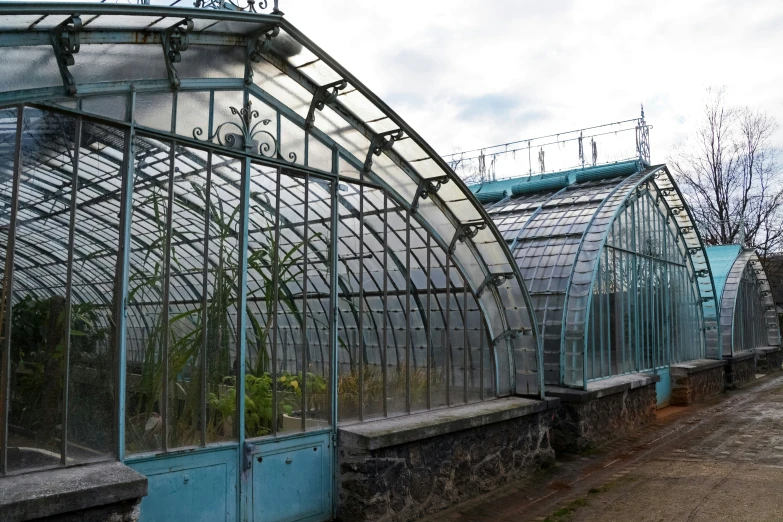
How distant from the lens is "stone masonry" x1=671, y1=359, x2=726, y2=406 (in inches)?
607

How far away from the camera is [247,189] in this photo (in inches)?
245

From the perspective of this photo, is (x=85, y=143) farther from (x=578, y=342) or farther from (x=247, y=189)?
(x=578, y=342)

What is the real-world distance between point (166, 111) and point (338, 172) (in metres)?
2.02

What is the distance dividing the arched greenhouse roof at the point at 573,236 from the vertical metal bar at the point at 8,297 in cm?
808

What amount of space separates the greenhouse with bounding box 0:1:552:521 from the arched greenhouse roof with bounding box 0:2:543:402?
18 mm

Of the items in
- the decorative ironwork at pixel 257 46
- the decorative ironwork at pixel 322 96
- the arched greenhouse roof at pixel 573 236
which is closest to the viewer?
the decorative ironwork at pixel 257 46

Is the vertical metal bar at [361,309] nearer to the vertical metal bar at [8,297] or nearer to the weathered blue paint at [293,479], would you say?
the weathered blue paint at [293,479]

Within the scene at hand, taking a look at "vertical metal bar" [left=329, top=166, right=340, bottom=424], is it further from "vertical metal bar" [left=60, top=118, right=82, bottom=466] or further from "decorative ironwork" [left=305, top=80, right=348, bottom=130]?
"vertical metal bar" [left=60, top=118, right=82, bottom=466]

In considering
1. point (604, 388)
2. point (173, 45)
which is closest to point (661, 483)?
point (604, 388)

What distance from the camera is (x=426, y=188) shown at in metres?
7.99

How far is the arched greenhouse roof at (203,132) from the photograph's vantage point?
192 inches

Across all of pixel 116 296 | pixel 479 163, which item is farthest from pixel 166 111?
pixel 479 163

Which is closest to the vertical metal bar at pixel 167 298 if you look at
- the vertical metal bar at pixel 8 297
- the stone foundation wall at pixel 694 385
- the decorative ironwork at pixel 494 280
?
the vertical metal bar at pixel 8 297

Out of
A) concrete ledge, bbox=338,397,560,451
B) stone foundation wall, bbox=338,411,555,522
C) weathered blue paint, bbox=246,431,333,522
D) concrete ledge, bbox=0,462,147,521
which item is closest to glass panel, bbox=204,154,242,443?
weathered blue paint, bbox=246,431,333,522
